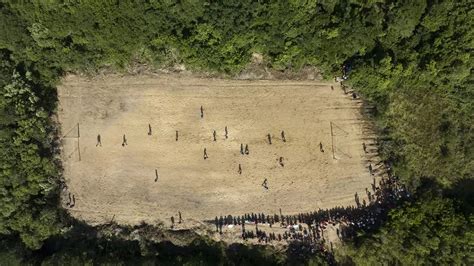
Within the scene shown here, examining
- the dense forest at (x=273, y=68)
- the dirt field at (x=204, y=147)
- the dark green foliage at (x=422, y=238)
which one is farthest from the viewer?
the dirt field at (x=204, y=147)

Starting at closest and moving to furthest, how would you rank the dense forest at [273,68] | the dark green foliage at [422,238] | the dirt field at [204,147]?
1. the dark green foliage at [422,238]
2. the dense forest at [273,68]
3. the dirt field at [204,147]

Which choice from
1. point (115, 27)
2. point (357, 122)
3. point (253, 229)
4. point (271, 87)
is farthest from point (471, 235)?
point (115, 27)

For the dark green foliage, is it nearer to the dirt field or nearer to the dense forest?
the dense forest

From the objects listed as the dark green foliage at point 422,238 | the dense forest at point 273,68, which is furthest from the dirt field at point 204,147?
the dark green foliage at point 422,238

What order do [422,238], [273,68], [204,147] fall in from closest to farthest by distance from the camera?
[422,238]
[273,68]
[204,147]

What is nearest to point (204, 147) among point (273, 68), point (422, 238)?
point (273, 68)

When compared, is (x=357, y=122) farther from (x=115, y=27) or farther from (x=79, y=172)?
(x=79, y=172)

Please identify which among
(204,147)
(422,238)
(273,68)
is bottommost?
(422,238)

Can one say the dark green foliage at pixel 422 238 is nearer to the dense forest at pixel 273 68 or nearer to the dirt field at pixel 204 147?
the dense forest at pixel 273 68

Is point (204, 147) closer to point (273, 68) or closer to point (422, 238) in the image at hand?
point (273, 68)
